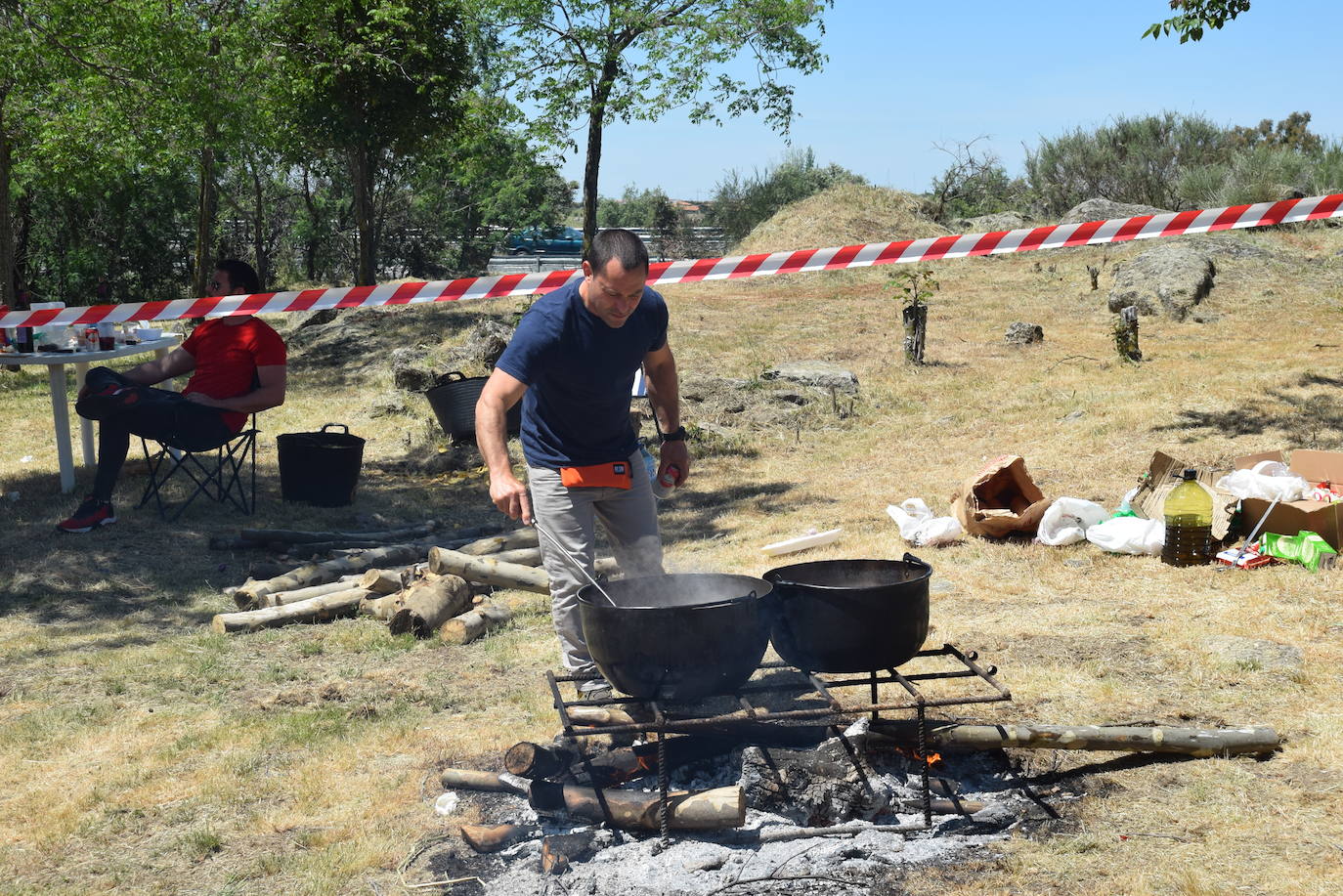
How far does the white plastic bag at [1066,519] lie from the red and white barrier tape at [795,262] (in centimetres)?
223

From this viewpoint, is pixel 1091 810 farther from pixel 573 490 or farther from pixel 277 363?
pixel 277 363

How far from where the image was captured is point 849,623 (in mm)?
3461

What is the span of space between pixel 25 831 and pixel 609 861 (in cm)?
182

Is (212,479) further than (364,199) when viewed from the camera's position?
No

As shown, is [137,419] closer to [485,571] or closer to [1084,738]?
[485,571]

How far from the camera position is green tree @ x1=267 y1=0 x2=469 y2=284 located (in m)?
15.8

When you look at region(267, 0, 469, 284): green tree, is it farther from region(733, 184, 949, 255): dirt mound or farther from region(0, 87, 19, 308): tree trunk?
region(733, 184, 949, 255): dirt mound

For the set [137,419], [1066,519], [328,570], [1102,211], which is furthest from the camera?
[1102,211]

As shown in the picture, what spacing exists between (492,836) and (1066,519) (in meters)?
4.27

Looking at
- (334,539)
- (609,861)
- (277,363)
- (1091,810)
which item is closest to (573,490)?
(609,861)

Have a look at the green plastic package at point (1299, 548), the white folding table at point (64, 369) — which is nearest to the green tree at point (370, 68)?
the white folding table at point (64, 369)

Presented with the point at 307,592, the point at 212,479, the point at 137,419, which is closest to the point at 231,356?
the point at 137,419

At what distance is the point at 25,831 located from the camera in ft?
11.6

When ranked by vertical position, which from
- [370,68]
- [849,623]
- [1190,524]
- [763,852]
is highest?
[370,68]
